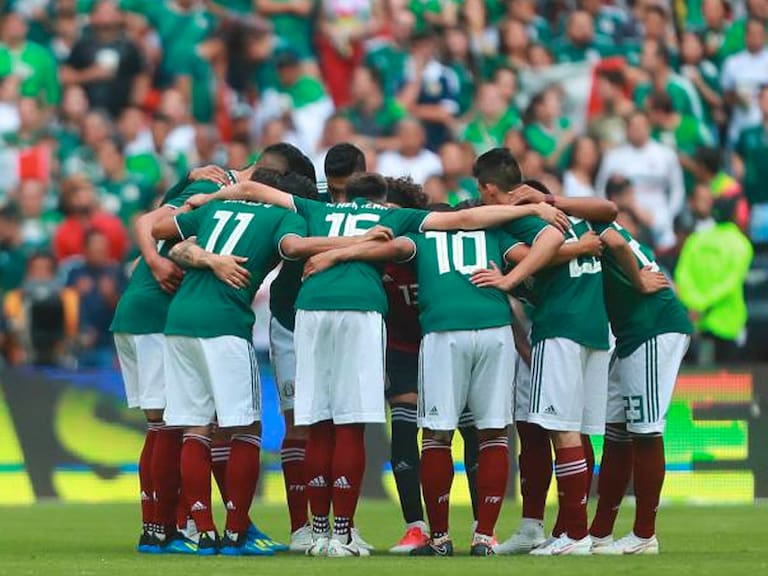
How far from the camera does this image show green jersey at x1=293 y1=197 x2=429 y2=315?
11227 mm

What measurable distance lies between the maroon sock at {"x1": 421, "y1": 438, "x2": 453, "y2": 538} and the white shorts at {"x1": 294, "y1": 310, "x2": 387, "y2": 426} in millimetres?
420

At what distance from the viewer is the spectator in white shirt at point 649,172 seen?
20.0 m

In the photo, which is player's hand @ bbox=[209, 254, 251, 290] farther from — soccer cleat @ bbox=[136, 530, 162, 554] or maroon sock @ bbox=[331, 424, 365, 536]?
soccer cleat @ bbox=[136, 530, 162, 554]

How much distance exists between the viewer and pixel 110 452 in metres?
17.1

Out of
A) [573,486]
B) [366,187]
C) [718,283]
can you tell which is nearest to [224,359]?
[366,187]

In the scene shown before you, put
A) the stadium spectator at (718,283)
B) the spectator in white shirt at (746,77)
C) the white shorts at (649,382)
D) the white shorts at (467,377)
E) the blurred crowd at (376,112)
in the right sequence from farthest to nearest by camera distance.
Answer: the spectator in white shirt at (746,77) < the blurred crowd at (376,112) < the stadium spectator at (718,283) < the white shorts at (649,382) < the white shorts at (467,377)

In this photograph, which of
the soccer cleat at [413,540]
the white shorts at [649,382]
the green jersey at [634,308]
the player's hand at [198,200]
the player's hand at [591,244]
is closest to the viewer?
the player's hand at [591,244]

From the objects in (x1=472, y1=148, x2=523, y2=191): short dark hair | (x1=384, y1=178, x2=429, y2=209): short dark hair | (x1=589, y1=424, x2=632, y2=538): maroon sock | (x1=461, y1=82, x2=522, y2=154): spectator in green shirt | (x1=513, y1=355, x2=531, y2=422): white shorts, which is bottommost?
(x1=589, y1=424, x2=632, y2=538): maroon sock

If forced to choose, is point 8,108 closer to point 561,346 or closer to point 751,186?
point 751,186

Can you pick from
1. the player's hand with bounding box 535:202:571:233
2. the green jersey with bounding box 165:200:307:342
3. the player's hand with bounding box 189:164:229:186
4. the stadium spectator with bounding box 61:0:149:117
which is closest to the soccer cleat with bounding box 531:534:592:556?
the player's hand with bounding box 535:202:571:233

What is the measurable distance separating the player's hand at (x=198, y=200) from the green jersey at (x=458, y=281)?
131 centimetres

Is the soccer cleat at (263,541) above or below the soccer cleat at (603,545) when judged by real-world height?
above

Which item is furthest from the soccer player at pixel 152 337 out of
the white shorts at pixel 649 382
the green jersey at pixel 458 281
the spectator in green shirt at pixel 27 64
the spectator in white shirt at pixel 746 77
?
the spectator in green shirt at pixel 27 64

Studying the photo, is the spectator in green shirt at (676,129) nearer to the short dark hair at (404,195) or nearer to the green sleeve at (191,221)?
the short dark hair at (404,195)
